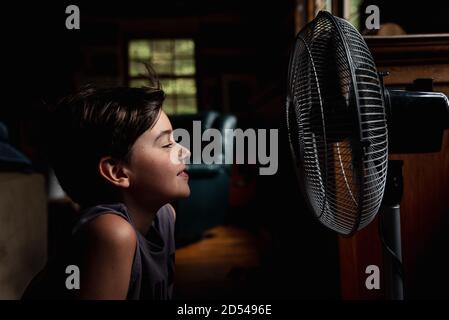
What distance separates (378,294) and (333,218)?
2.16 feet

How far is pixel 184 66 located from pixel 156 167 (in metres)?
6.39

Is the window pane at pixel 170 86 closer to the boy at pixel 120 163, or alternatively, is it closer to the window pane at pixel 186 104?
the window pane at pixel 186 104

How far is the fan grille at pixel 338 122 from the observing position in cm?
65

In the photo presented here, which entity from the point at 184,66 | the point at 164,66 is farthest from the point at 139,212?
the point at 164,66

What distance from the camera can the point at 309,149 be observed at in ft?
2.96

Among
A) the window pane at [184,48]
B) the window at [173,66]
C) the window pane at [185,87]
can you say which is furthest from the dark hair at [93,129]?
the window pane at [184,48]

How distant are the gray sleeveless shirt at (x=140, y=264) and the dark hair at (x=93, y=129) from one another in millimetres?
119

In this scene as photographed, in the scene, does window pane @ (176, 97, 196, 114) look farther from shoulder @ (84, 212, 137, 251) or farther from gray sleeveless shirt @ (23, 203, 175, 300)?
shoulder @ (84, 212, 137, 251)

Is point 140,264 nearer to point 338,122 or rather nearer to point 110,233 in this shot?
point 110,233

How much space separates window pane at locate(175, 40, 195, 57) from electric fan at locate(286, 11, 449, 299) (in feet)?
20.6

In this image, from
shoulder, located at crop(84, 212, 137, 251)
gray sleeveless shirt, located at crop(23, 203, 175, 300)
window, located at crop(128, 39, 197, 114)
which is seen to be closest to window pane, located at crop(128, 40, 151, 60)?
window, located at crop(128, 39, 197, 114)

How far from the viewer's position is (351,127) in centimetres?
66

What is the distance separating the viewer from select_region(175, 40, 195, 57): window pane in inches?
273
